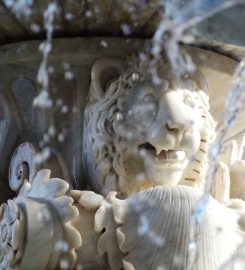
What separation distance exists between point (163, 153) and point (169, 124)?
5.2 inches

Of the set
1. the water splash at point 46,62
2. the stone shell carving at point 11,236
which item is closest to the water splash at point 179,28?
the water splash at point 46,62

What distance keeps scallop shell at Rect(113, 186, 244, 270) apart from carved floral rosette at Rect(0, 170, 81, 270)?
176 mm

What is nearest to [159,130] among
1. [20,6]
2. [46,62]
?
[46,62]

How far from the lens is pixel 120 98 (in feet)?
12.1

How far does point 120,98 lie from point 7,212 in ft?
2.21

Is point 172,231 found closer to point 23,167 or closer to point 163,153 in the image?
point 163,153

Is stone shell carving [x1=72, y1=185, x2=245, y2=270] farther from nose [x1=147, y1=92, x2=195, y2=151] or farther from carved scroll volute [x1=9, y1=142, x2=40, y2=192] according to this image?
carved scroll volute [x1=9, y1=142, x2=40, y2=192]

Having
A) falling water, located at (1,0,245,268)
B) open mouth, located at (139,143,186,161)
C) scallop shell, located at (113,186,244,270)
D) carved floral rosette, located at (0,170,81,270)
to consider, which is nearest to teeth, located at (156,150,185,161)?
open mouth, located at (139,143,186,161)

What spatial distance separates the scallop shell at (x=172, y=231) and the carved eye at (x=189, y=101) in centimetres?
41

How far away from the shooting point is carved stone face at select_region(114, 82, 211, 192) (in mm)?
3568

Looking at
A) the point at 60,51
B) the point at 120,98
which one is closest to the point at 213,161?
the point at 120,98

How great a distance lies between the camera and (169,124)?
11.6 ft

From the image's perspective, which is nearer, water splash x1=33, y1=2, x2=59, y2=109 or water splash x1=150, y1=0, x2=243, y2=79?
water splash x1=150, y1=0, x2=243, y2=79

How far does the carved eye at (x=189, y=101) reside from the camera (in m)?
3.65
